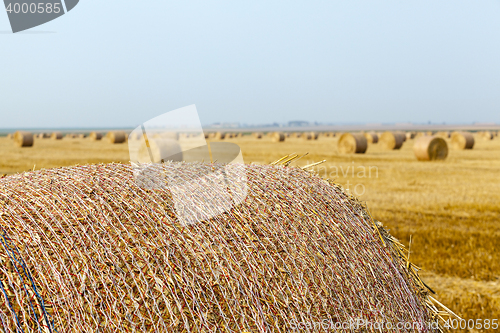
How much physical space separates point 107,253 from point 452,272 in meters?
6.02

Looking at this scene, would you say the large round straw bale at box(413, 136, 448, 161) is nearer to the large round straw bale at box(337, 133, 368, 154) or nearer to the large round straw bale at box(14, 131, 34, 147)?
the large round straw bale at box(337, 133, 368, 154)

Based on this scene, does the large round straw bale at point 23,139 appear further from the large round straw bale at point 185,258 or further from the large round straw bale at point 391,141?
the large round straw bale at point 185,258

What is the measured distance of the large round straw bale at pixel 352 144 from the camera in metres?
29.9

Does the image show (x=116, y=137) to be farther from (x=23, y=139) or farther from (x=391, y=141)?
(x=391, y=141)

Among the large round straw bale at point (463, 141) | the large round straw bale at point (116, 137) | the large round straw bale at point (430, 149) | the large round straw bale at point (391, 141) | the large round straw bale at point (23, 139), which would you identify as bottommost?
the large round straw bale at point (463, 141)

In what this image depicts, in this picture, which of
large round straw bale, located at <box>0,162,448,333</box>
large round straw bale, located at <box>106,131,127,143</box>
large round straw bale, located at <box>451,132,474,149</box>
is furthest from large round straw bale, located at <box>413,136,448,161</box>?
large round straw bale, located at <box>106,131,127,143</box>

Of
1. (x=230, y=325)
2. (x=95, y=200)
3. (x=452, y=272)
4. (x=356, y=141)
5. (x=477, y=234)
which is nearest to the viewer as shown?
(x=230, y=325)

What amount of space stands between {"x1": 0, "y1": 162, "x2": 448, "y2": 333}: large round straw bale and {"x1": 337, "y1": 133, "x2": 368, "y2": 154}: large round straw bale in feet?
89.2

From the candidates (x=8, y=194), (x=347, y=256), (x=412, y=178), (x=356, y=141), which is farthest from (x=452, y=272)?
(x=356, y=141)

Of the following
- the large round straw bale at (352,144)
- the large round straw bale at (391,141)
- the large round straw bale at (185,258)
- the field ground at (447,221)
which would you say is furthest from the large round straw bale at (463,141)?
the large round straw bale at (185,258)

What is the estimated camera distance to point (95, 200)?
275 centimetres

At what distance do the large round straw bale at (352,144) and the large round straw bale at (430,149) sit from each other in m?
4.66

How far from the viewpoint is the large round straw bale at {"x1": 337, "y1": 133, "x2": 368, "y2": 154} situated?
2986 centimetres

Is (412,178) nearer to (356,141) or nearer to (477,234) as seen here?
(477,234)
